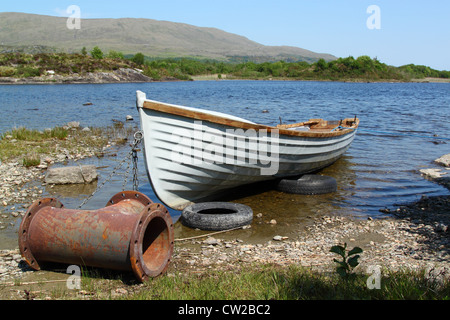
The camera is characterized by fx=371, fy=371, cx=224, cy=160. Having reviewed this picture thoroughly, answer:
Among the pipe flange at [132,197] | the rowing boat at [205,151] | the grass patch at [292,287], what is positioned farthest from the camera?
the rowing boat at [205,151]

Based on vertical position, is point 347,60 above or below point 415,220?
above

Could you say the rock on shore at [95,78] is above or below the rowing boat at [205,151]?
above

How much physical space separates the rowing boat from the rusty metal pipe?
7.63ft

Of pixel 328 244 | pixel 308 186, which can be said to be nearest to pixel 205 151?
pixel 328 244

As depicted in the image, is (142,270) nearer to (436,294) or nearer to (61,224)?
(61,224)

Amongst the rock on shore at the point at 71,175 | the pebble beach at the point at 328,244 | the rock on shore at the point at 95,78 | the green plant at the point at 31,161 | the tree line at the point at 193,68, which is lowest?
the pebble beach at the point at 328,244

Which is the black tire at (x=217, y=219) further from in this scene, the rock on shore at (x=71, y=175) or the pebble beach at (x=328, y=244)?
the rock on shore at (x=71, y=175)

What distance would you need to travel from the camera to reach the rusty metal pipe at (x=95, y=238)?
455cm

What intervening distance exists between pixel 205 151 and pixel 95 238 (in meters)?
3.50

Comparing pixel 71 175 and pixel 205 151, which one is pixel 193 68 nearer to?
pixel 71 175

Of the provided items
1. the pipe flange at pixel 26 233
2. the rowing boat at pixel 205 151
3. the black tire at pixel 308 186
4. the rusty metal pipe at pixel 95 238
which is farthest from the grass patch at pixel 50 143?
the black tire at pixel 308 186

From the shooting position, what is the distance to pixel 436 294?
3.59 metres

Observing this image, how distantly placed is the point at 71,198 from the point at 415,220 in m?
7.60

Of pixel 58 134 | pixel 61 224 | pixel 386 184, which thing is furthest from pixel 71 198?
pixel 386 184
